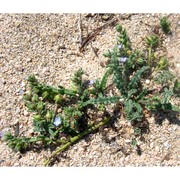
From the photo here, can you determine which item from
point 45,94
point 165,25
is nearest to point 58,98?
point 45,94

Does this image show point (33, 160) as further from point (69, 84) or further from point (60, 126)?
point (69, 84)

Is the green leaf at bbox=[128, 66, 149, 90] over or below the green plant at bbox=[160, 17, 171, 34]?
below

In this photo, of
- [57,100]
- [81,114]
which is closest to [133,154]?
[81,114]

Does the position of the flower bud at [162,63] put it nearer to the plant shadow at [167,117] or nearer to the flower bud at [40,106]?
the plant shadow at [167,117]

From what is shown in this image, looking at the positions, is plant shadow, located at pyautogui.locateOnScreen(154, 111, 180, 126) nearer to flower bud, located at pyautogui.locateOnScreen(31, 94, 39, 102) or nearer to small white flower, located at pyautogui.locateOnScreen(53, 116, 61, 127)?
small white flower, located at pyautogui.locateOnScreen(53, 116, 61, 127)

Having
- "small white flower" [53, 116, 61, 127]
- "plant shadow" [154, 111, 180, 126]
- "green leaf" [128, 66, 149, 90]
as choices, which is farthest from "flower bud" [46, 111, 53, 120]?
"plant shadow" [154, 111, 180, 126]

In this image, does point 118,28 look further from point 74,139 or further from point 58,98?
point 74,139

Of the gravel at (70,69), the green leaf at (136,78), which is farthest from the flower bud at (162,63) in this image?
the green leaf at (136,78)
